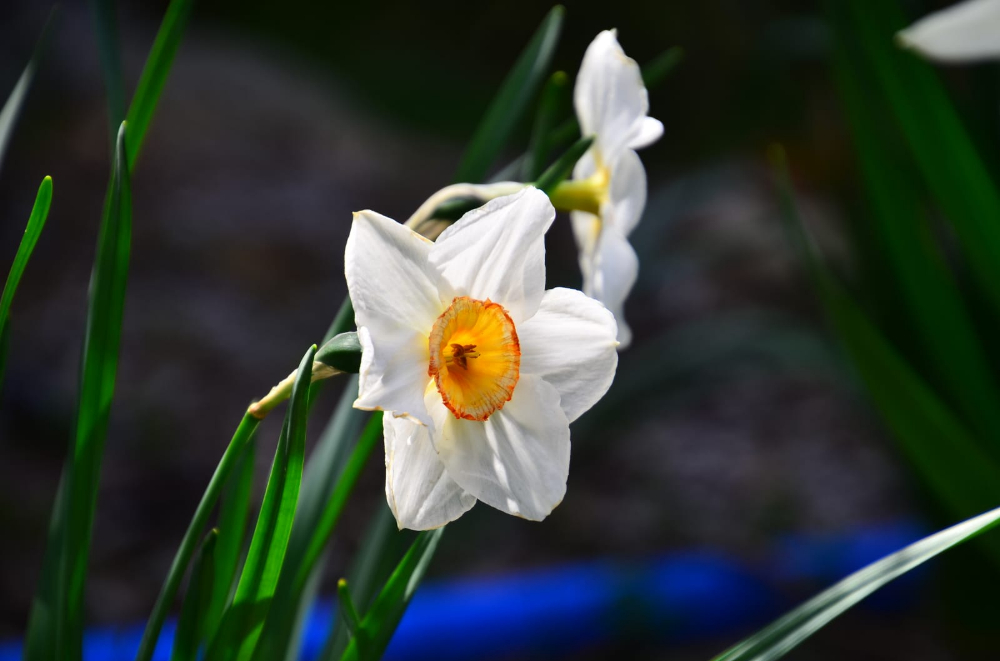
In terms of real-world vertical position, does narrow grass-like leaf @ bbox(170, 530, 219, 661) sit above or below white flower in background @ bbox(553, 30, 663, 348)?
below

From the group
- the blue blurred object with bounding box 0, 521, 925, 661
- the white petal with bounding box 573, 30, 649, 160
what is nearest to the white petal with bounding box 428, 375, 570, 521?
the white petal with bounding box 573, 30, 649, 160

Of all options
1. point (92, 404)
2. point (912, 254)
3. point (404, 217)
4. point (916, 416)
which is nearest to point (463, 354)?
point (92, 404)

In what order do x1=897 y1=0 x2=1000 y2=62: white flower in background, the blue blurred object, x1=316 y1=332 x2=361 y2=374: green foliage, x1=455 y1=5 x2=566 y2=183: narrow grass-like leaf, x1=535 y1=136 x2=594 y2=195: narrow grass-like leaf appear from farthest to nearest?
1. the blue blurred object
2. x1=455 y1=5 x2=566 y2=183: narrow grass-like leaf
3. x1=535 y1=136 x2=594 y2=195: narrow grass-like leaf
4. x1=316 y1=332 x2=361 y2=374: green foliage
5. x1=897 y1=0 x2=1000 y2=62: white flower in background

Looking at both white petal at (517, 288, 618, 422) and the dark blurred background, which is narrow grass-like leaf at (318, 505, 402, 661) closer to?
white petal at (517, 288, 618, 422)

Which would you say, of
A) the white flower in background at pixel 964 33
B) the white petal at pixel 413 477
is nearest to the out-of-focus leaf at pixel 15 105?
the white petal at pixel 413 477

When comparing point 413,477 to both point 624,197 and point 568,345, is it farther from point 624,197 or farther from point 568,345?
point 624,197

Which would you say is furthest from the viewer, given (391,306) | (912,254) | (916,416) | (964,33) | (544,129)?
(912,254)
